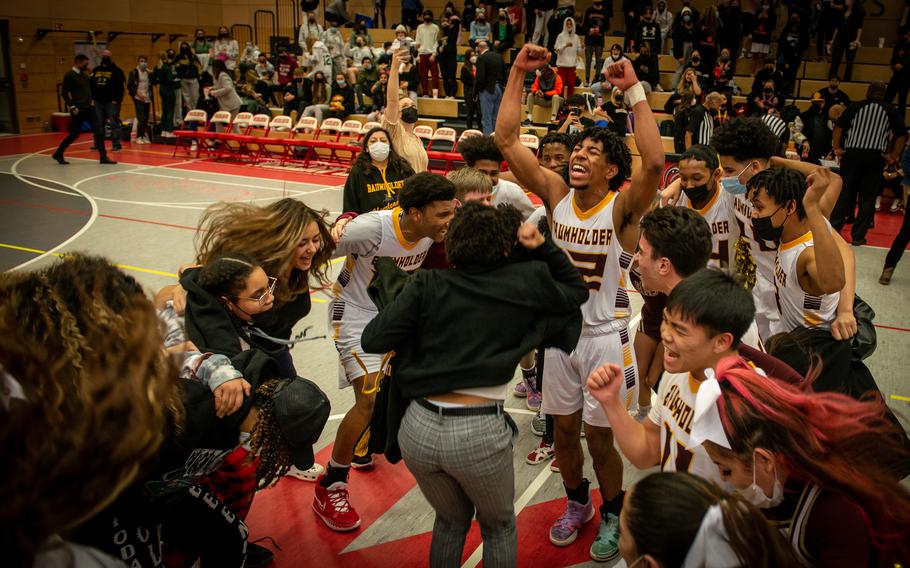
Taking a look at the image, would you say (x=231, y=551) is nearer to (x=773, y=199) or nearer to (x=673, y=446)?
(x=673, y=446)

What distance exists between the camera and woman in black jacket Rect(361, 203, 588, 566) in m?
2.54

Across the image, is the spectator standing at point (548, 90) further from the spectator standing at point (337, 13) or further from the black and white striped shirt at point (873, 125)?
the spectator standing at point (337, 13)

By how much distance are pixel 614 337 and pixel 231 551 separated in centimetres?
226

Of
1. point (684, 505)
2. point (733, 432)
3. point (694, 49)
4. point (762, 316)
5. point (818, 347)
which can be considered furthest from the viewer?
point (694, 49)

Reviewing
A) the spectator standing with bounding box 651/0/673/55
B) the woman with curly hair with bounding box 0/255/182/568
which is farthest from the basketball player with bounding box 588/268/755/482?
the spectator standing with bounding box 651/0/673/55

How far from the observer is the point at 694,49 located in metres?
17.8

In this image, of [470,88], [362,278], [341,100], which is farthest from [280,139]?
[362,278]

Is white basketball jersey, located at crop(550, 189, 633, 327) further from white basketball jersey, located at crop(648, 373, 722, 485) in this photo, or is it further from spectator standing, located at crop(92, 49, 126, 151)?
spectator standing, located at crop(92, 49, 126, 151)

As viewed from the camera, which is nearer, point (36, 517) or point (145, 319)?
point (36, 517)

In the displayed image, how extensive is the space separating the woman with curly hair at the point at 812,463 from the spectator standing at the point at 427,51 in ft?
60.8

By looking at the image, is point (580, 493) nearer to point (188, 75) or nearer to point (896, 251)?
point (896, 251)

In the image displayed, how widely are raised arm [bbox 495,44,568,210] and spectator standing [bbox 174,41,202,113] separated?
18.4 m

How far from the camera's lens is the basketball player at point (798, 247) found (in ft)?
12.1

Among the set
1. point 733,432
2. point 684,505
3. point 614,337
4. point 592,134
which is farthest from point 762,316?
point 684,505
